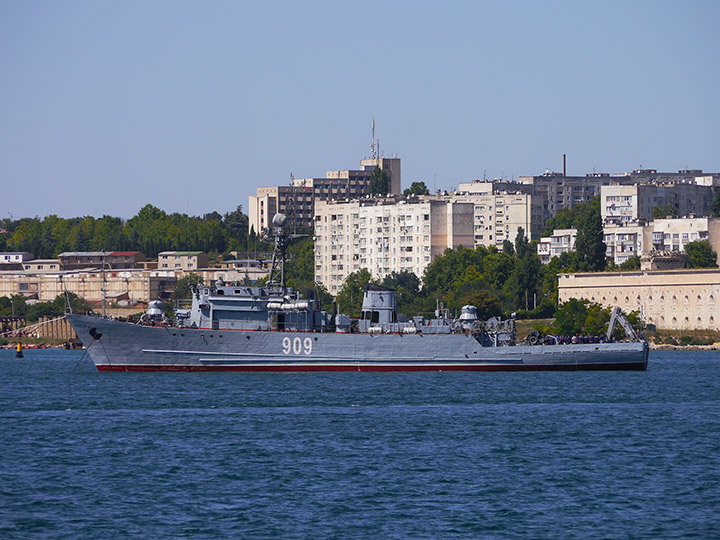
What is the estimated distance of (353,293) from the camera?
5482 inches

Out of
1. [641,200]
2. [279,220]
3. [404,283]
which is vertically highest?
[641,200]

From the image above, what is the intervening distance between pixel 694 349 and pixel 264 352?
58.0m

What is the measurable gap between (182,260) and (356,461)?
496 feet

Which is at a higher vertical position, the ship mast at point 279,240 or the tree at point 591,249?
the tree at point 591,249

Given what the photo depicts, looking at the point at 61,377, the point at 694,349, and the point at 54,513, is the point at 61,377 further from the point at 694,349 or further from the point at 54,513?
the point at 694,349

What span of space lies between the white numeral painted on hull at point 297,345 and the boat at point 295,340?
1.9 inches

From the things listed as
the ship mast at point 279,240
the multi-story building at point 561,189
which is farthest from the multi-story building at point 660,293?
the multi-story building at point 561,189

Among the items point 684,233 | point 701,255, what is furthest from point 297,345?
point 684,233

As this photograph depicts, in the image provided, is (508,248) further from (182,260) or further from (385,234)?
(182,260)

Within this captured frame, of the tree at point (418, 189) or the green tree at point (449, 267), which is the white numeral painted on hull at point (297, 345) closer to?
the green tree at point (449, 267)

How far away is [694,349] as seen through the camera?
106 m

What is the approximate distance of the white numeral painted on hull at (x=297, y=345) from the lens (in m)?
59.0

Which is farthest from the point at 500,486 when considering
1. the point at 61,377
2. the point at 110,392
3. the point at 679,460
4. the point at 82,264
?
the point at 82,264

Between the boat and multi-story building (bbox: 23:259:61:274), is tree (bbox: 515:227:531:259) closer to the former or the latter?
Answer: multi-story building (bbox: 23:259:61:274)
